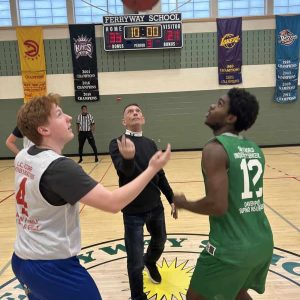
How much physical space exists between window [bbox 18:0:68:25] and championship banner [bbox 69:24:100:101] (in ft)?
3.52

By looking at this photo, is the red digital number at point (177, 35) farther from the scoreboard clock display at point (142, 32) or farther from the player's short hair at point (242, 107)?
the player's short hair at point (242, 107)

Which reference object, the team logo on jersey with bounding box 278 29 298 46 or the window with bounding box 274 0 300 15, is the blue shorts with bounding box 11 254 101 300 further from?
the window with bounding box 274 0 300 15

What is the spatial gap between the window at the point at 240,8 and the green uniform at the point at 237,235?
40.4 feet

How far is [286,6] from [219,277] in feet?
44.2

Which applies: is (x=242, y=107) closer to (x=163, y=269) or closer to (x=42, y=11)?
(x=163, y=269)

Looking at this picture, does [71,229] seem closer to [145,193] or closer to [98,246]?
[145,193]

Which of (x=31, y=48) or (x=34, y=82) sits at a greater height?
(x=31, y=48)

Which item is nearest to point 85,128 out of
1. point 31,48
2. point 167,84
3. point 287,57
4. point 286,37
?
point 167,84

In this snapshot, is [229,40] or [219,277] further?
[229,40]

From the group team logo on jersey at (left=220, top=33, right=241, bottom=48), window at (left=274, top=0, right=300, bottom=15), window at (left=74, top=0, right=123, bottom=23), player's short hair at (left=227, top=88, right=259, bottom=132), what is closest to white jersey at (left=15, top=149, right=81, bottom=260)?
player's short hair at (left=227, top=88, right=259, bottom=132)

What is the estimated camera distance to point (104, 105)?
13.0m

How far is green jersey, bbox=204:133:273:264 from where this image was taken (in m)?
1.97

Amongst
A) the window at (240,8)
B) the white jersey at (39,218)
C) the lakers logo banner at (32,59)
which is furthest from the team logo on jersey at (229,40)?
the white jersey at (39,218)

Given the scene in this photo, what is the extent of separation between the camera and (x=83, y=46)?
1254 centimetres
